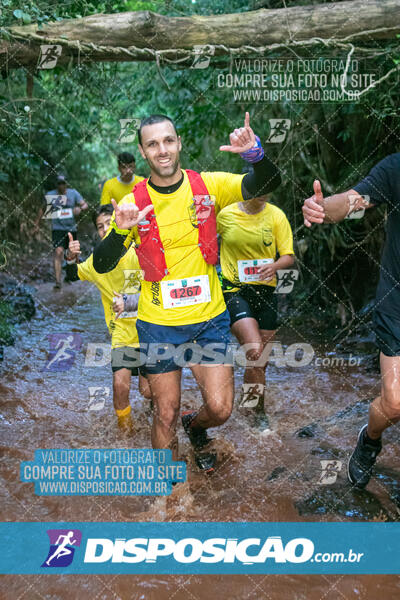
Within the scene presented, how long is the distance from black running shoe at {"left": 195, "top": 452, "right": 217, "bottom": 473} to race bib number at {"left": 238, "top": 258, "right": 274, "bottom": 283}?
1.53m

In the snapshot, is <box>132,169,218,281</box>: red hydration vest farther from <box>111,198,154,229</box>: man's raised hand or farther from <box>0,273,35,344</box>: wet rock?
<box>0,273,35,344</box>: wet rock

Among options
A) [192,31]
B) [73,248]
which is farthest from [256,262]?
[192,31]

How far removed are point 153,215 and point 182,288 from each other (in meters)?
0.46

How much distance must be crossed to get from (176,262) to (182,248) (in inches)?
3.6

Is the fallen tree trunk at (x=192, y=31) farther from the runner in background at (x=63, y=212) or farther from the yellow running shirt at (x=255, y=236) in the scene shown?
the runner in background at (x=63, y=212)

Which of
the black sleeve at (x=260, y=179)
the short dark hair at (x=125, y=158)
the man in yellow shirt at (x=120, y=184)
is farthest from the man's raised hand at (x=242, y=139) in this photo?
the man in yellow shirt at (x=120, y=184)

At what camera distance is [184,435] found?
15.8 feet

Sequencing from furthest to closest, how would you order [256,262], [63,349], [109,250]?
[63,349] → [256,262] → [109,250]

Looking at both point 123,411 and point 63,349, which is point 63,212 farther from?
point 123,411

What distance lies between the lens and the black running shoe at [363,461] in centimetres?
366

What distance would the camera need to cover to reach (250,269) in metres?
5.05

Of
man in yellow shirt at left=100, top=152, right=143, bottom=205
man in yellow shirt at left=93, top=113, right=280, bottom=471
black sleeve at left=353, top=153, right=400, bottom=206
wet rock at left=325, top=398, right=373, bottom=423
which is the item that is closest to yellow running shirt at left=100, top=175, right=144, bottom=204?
man in yellow shirt at left=100, top=152, right=143, bottom=205

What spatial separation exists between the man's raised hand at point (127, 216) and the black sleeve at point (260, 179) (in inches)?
25.2

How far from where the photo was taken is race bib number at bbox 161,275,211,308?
11.7 ft
